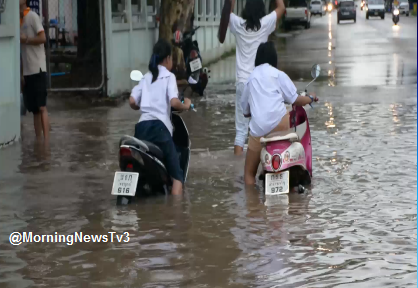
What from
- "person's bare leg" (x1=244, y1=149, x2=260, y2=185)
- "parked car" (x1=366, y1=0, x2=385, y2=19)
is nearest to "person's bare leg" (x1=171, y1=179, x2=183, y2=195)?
"person's bare leg" (x1=244, y1=149, x2=260, y2=185)

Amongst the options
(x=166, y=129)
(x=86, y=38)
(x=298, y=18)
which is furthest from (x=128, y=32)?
(x=298, y=18)

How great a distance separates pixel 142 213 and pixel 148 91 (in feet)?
3.81

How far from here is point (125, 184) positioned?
7.39 meters

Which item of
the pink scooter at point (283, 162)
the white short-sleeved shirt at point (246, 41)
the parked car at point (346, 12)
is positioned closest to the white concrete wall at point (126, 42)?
the white short-sleeved shirt at point (246, 41)

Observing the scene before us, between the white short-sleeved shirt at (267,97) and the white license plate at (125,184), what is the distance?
1333 millimetres

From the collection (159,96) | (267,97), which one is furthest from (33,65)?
(267,97)

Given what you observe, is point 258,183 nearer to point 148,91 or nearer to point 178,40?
point 148,91

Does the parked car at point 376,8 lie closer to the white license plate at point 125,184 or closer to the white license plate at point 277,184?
the white license plate at point 277,184

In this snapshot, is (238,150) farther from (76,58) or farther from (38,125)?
(76,58)

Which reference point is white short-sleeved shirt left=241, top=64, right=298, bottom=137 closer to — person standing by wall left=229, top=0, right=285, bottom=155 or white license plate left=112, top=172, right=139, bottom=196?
white license plate left=112, top=172, right=139, bottom=196

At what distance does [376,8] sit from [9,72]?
66.2 metres

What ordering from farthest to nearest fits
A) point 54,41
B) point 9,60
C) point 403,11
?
point 403,11, point 54,41, point 9,60

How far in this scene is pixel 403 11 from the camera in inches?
3233

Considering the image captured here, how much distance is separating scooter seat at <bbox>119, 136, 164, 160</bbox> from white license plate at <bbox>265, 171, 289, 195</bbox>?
3.28ft
